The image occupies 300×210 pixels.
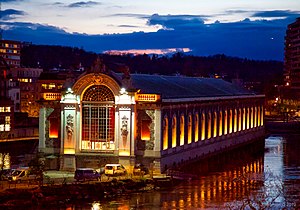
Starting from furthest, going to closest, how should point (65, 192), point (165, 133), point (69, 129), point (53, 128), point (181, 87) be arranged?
point (181, 87), point (53, 128), point (165, 133), point (69, 129), point (65, 192)

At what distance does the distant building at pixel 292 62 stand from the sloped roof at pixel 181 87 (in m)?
80.8

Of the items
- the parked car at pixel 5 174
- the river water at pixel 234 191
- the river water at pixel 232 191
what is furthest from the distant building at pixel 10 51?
the parked car at pixel 5 174

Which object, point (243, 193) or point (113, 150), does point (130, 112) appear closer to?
point (113, 150)

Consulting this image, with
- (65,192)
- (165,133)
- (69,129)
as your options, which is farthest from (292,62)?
(65,192)

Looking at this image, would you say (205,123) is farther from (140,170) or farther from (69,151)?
(69,151)

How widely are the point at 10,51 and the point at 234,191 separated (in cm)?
11343

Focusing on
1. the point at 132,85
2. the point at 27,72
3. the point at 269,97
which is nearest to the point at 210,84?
the point at 132,85

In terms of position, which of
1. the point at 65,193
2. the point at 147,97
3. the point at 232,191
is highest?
the point at 147,97

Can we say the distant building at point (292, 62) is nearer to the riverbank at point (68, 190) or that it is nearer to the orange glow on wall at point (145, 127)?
the orange glow on wall at point (145, 127)

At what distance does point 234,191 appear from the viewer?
158 feet

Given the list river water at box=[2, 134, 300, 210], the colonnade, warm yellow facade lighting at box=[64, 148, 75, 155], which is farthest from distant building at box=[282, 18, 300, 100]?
warm yellow facade lighting at box=[64, 148, 75, 155]

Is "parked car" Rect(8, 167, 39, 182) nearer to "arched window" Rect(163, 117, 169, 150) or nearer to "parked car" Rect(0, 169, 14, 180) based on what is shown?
"parked car" Rect(0, 169, 14, 180)

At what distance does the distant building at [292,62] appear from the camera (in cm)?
16575

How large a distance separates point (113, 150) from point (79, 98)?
14.4 ft
